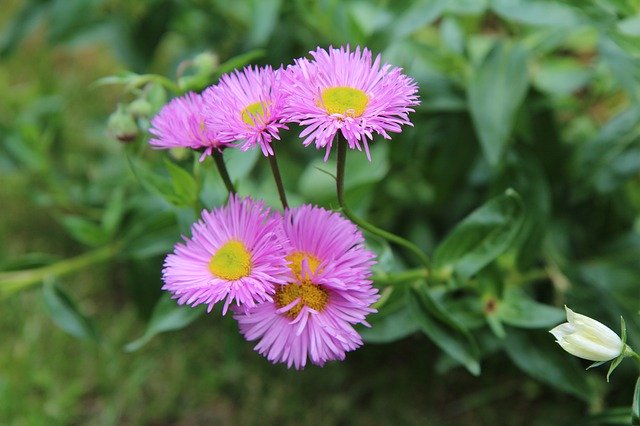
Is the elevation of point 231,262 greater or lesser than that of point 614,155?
greater

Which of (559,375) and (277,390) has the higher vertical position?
(559,375)

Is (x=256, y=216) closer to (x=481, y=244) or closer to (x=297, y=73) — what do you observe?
(x=297, y=73)

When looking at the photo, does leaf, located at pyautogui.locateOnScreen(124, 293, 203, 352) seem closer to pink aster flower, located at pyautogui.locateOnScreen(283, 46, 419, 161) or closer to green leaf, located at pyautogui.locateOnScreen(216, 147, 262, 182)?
green leaf, located at pyautogui.locateOnScreen(216, 147, 262, 182)

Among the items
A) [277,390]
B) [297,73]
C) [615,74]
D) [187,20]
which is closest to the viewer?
[297,73]

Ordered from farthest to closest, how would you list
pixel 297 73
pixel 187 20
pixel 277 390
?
1. pixel 187 20
2. pixel 277 390
3. pixel 297 73

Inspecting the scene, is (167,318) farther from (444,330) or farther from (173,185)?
(444,330)

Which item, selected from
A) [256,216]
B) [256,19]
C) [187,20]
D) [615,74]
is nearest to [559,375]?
[615,74]

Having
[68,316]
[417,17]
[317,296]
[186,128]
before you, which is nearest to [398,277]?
[317,296]
